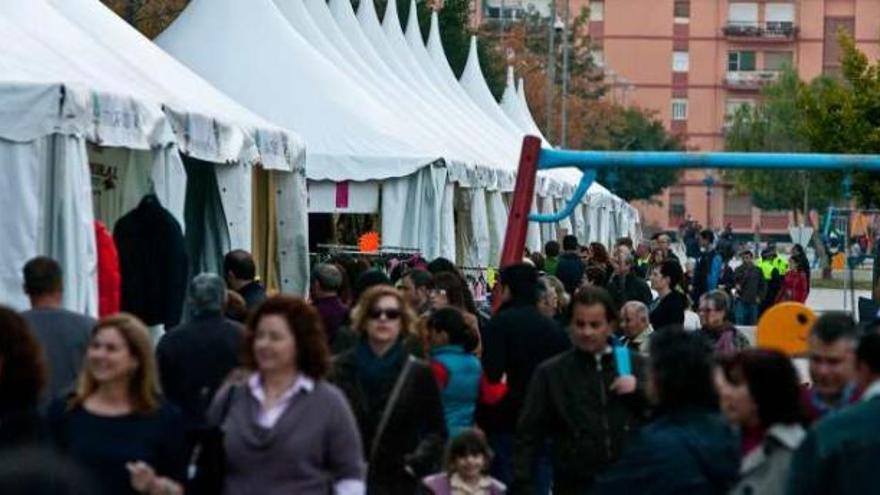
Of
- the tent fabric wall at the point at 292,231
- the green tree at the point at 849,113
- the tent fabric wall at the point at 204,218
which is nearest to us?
the tent fabric wall at the point at 204,218

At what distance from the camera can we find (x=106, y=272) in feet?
48.3

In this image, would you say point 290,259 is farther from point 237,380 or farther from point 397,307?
point 237,380

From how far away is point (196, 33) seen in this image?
86.7 feet

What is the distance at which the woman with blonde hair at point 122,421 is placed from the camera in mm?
8664

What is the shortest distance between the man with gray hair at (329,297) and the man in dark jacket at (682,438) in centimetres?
623

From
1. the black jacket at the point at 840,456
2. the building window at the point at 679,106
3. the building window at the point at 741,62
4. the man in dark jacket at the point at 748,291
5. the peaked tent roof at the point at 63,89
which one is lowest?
the man in dark jacket at the point at 748,291

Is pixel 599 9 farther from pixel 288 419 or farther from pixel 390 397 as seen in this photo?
pixel 288 419

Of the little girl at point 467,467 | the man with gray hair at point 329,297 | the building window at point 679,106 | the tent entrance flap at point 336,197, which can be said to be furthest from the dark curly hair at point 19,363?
the building window at point 679,106

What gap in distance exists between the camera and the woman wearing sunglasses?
11.0 meters

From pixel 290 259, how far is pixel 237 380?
472 inches

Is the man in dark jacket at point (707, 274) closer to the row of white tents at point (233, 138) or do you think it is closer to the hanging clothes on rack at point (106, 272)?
the row of white tents at point (233, 138)

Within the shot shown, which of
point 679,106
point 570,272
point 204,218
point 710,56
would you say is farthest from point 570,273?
point 679,106

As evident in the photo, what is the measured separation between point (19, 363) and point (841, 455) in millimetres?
2695

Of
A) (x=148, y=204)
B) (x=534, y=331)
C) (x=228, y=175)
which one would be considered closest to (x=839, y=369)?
(x=534, y=331)
